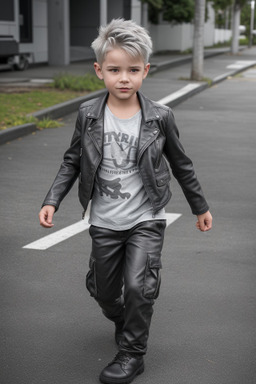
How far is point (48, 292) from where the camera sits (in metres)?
4.73

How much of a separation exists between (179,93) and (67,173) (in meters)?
15.0

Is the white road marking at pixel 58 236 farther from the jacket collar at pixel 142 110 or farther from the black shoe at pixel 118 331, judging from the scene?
the jacket collar at pixel 142 110

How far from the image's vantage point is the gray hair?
3.32 m

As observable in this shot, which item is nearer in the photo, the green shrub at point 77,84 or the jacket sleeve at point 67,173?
the jacket sleeve at point 67,173

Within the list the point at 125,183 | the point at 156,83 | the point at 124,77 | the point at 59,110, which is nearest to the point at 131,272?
the point at 125,183

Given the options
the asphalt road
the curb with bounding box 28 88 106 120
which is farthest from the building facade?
the asphalt road

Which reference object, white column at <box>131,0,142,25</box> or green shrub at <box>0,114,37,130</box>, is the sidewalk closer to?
green shrub at <box>0,114,37,130</box>

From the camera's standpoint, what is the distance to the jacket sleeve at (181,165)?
356 cm

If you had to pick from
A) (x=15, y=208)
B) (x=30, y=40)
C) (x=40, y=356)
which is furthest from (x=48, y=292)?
(x=30, y=40)

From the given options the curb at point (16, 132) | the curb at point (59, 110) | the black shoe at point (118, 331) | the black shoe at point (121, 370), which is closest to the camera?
the black shoe at point (121, 370)

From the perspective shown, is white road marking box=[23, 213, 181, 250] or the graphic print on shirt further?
white road marking box=[23, 213, 181, 250]

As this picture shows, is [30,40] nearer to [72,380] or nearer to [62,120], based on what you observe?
[62,120]

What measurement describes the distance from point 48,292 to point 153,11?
37113mm

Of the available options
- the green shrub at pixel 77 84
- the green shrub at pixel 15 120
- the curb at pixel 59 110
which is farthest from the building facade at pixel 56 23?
the green shrub at pixel 15 120
